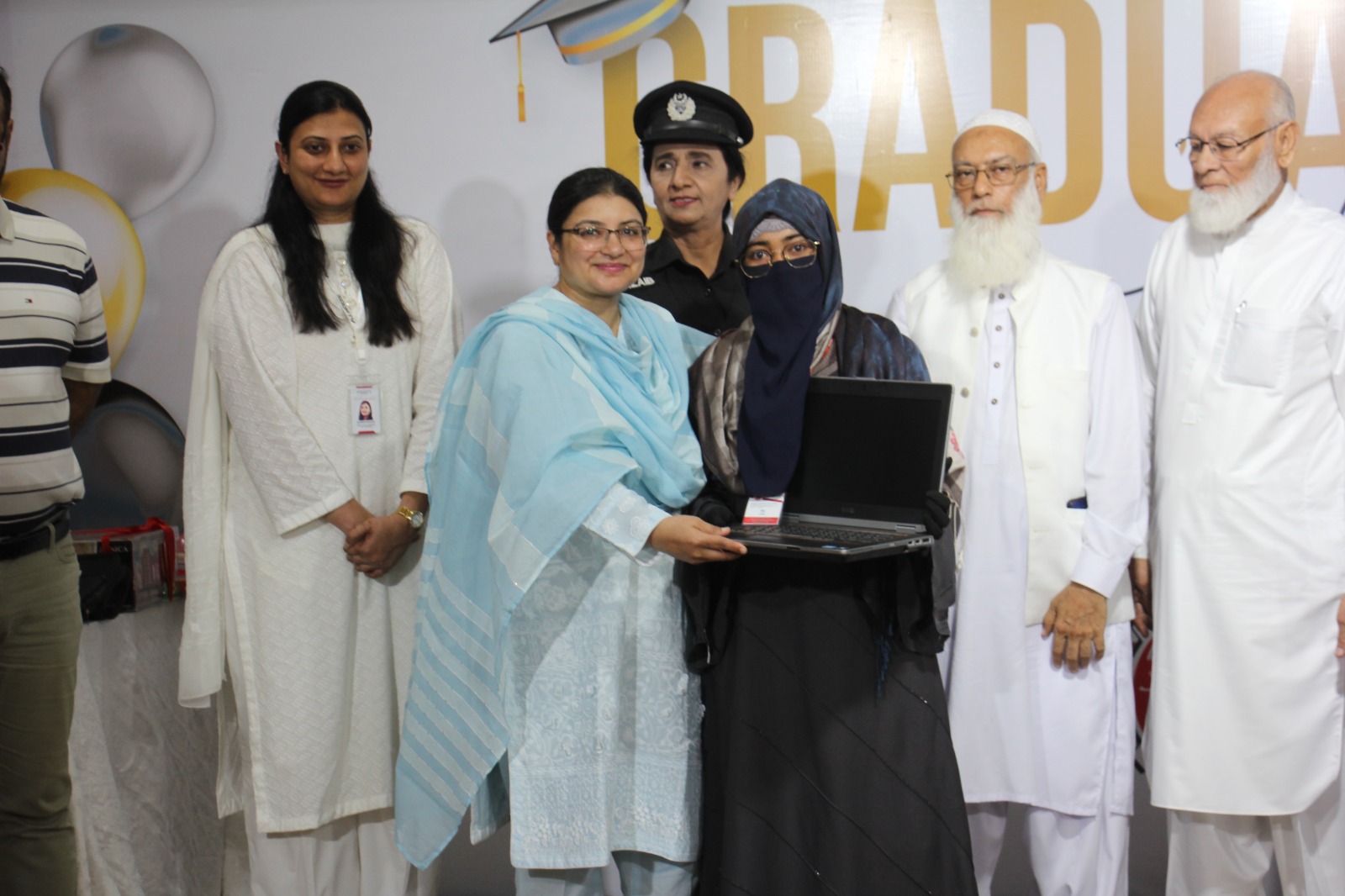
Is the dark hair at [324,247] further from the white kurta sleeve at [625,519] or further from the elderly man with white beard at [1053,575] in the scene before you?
the elderly man with white beard at [1053,575]

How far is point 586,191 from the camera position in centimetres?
227

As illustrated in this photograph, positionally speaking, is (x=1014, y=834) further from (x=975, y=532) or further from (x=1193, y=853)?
(x=975, y=532)

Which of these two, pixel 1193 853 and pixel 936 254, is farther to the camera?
pixel 936 254

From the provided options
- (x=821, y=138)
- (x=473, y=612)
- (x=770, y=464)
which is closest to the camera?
(x=770, y=464)

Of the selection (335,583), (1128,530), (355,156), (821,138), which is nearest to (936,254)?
(821,138)

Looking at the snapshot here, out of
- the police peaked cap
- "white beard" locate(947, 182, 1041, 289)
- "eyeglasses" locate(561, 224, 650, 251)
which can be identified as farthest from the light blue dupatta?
"white beard" locate(947, 182, 1041, 289)

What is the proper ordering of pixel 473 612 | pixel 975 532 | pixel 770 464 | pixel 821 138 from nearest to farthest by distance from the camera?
pixel 770 464, pixel 473 612, pixel 975 532, pixel 821 138

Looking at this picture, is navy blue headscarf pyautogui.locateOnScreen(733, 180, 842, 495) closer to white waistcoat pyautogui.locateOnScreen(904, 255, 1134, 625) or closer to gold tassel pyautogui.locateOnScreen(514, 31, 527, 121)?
white waistcoat pyautogui.locateOnScreen(904, 255, 1134, 625)

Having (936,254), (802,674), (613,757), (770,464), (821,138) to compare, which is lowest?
(613,757)

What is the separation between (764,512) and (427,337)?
42.4 inches

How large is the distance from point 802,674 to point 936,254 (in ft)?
5.33

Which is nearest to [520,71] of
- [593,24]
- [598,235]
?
[593,24]

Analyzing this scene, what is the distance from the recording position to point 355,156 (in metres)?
2.69

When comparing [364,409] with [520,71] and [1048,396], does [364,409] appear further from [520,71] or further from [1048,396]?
[1048,396]
